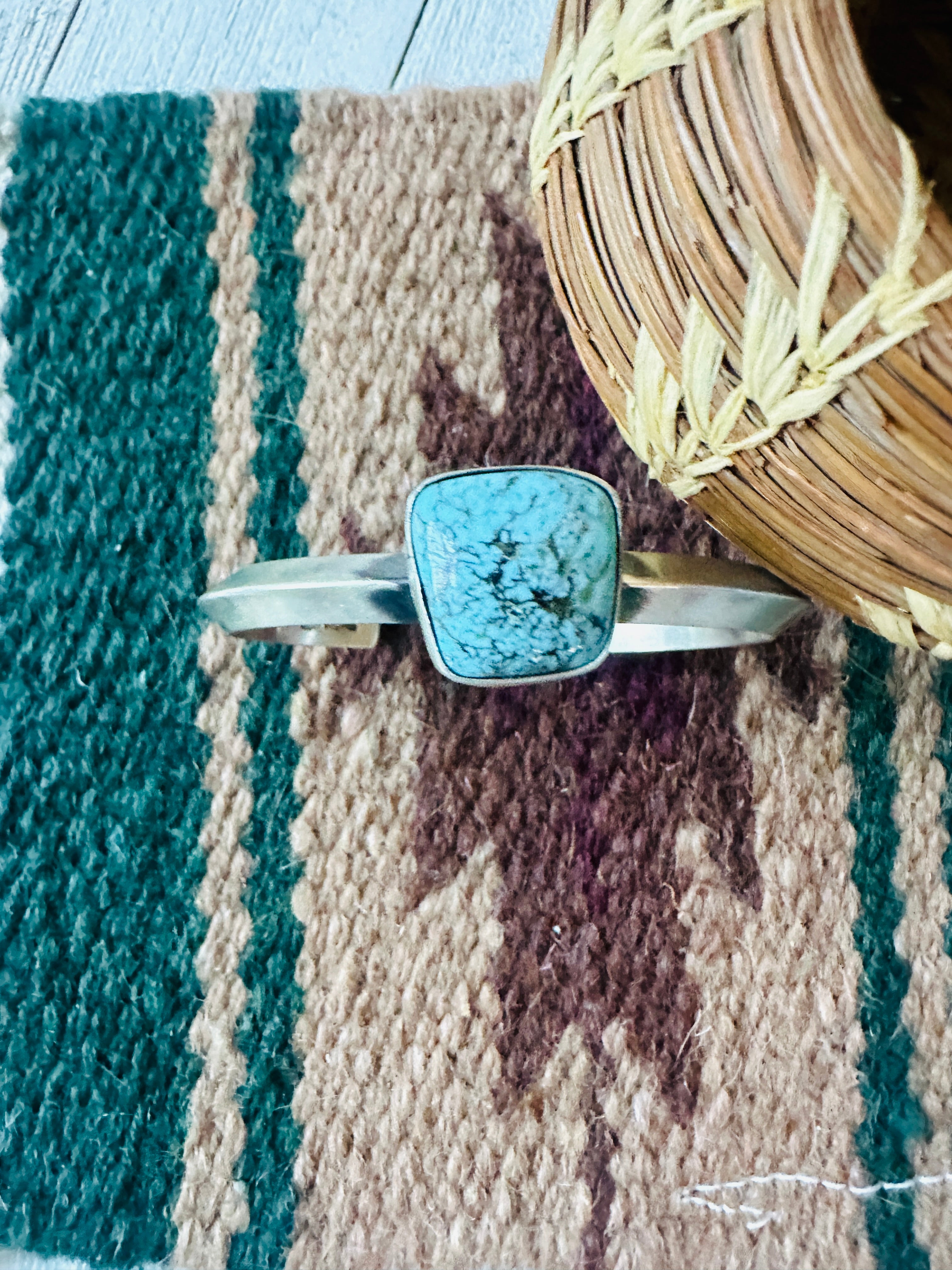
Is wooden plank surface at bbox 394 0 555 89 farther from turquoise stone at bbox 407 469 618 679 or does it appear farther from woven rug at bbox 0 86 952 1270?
turquoise stone at bbox 407 469 618 679

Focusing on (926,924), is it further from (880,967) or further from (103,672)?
(103,672)

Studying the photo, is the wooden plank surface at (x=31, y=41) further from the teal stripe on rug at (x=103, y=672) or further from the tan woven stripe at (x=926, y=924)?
the tan woven stripe at (x=926, y=924)

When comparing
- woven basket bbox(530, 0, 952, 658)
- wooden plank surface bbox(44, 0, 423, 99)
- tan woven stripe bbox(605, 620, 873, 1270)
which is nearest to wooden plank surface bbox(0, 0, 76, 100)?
wooden plank surface bbox(44, 0, 423, 99)

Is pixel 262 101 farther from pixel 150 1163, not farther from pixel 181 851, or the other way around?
pixel 150 1163

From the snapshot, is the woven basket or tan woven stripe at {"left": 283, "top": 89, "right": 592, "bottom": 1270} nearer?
the woven basket

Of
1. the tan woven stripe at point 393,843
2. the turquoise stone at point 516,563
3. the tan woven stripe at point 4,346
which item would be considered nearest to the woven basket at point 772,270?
the turquoise stone at point 516,563

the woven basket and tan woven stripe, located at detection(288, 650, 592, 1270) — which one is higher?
the woven basket
